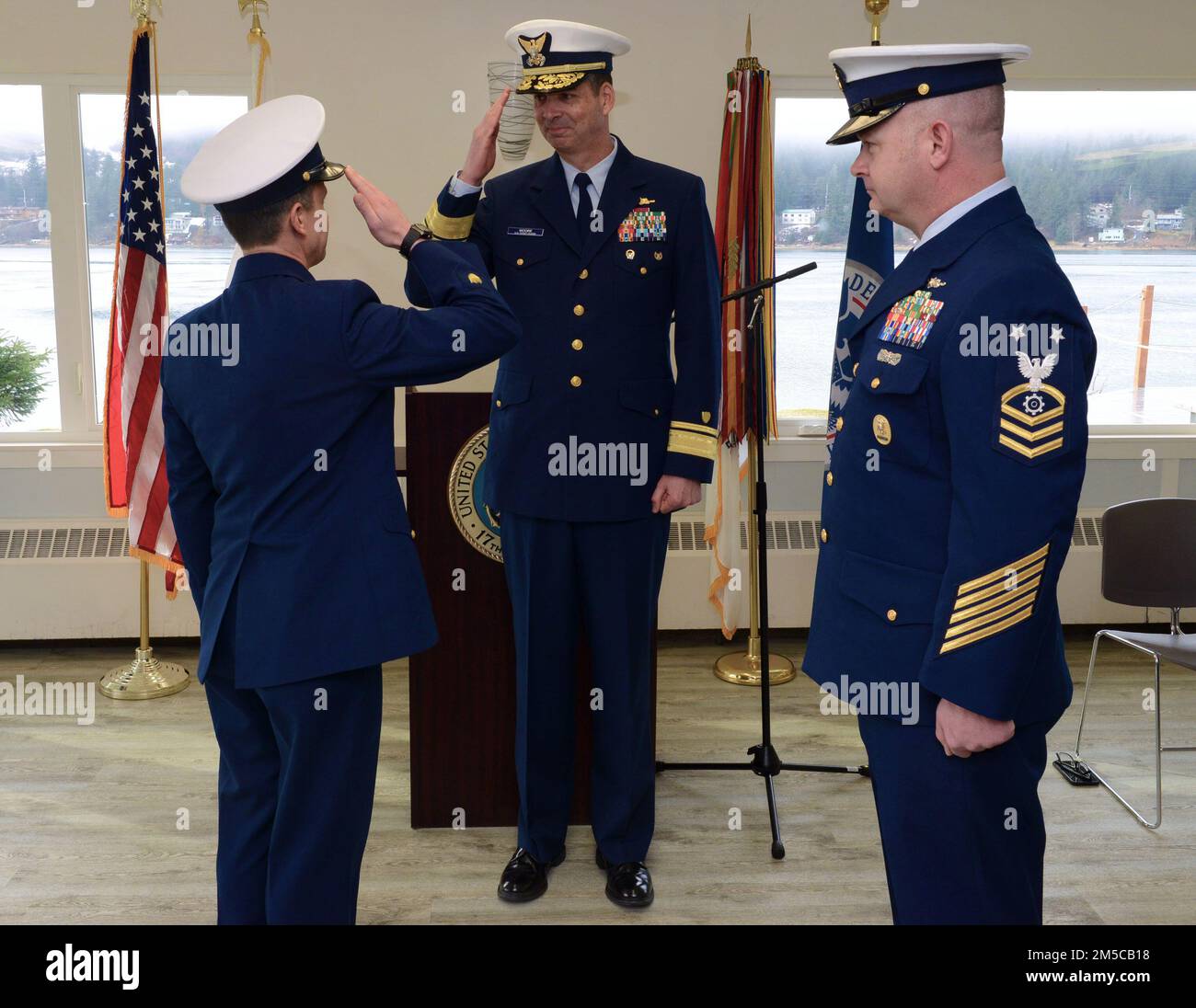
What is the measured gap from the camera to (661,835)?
334 centimetres

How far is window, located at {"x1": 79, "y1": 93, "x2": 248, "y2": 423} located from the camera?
188 inches

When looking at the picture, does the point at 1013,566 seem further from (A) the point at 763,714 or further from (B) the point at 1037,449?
(A) the point at 763,714

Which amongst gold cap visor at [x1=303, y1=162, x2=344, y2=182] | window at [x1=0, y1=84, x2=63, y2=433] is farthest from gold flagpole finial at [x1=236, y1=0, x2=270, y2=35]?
gold cap visor at [x1=303, y1=162, x2=344, y2=182]

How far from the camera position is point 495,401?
290 centimetres

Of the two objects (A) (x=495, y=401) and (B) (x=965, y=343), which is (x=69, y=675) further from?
(B) (x=965, y=343)

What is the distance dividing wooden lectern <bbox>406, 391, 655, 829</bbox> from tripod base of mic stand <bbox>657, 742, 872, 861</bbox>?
0.47m

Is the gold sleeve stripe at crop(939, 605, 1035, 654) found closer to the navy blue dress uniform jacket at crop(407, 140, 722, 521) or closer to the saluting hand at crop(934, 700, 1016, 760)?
the saluting hand at crop(934, 700, 1016, 760)

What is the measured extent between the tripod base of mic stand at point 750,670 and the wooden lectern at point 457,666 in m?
1.34

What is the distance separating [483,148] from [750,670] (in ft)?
8.69

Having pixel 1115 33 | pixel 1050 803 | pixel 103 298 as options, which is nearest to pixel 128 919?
pixel 1050 803

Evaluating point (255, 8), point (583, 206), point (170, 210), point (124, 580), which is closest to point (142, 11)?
point (255, 8)

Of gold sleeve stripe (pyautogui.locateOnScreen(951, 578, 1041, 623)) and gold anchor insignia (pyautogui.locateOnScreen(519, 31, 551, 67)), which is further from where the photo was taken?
gold anchor insignia (pyautogui.locateOnScreen(519, 31, 551, 67))

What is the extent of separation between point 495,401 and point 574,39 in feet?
2.73

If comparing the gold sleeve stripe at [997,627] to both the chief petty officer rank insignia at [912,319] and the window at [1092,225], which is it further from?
the window at [1092,225]
